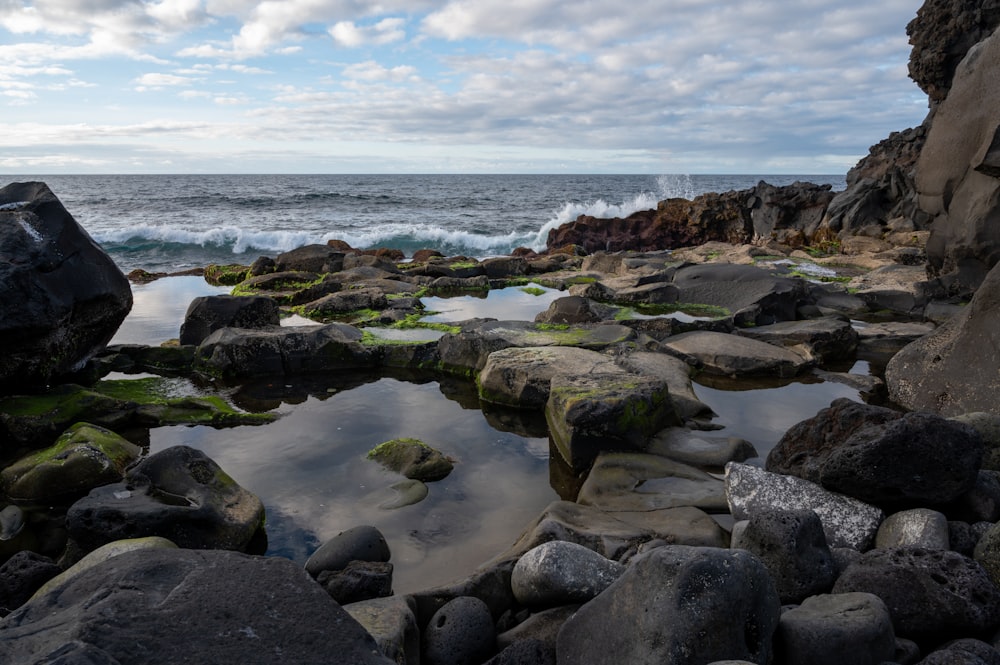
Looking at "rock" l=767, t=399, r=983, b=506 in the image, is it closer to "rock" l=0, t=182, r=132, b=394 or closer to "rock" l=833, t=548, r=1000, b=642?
"rock" l=833, t=548, r=1000, b=642

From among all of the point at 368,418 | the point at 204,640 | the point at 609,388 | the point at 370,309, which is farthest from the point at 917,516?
the point at 370,309

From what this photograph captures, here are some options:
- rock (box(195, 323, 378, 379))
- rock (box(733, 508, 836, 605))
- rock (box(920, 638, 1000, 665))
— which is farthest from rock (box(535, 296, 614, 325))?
rock (box(920, 638, 1000, 665))

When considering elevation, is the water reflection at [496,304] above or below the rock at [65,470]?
above

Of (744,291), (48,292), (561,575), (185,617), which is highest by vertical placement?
(48,292)

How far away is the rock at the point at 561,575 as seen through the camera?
3.50m

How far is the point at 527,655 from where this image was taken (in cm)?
298

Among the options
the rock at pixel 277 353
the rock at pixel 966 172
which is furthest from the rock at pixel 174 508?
the rock at pixel 966 172

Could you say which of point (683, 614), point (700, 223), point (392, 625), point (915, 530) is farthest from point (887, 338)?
point (700, 223)

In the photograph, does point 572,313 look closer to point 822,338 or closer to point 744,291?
point 744,291

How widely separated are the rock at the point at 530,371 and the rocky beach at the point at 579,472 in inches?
1.6

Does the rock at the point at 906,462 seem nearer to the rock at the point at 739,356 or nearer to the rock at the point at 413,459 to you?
the rock at the point at 413,459

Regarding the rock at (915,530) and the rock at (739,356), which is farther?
the rock at (739,356)

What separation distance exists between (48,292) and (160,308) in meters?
6.30

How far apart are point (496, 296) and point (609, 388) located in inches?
325
